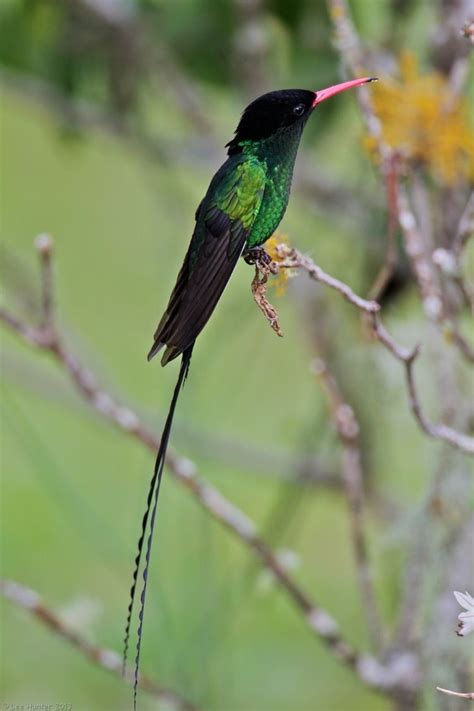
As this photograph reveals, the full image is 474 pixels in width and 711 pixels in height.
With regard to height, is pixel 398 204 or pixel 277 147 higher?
pixel 398 204

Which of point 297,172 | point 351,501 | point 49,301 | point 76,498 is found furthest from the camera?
point 297,172

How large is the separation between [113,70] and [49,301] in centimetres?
98

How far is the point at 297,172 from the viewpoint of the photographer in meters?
1.78

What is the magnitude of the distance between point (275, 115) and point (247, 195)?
49mm

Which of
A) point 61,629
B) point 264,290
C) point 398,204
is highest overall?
point 398,204

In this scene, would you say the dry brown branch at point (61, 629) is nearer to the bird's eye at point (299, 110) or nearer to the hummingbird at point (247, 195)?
the hummingbird at point (247, 195)

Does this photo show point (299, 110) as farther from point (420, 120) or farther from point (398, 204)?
point (420, 120)

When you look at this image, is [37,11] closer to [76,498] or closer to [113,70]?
[113,70]

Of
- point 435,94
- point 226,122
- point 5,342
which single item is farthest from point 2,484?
point 435,94

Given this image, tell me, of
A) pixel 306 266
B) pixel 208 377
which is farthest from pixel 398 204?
pixel 208 377

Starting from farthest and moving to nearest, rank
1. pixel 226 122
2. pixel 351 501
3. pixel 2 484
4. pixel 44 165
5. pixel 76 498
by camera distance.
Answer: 1. pixel 2 484
2. pixel 44 165
3. pixel 226 122
4. pixel 76 498
5. pixel 351 501

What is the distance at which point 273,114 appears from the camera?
63 cm

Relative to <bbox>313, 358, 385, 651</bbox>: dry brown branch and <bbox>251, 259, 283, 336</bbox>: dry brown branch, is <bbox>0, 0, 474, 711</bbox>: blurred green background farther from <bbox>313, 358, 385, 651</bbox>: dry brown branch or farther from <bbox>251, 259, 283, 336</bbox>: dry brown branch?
<bbox>251, 259, 283, 336</bbox>: dry brown branch

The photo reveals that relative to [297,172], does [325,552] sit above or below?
below
